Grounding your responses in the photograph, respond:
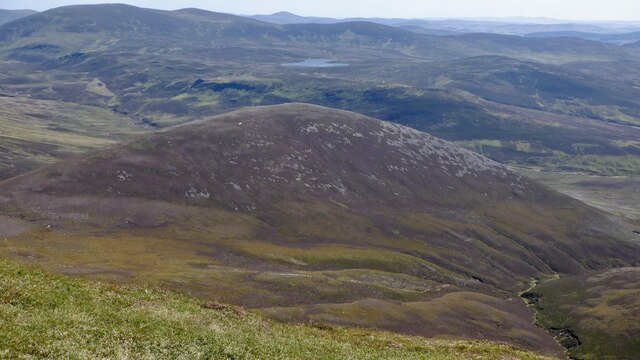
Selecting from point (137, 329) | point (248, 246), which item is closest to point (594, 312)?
point (248, 246)

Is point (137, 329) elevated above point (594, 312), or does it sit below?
above

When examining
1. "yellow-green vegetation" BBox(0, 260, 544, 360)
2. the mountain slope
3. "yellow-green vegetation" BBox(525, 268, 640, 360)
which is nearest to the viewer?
"yellow-green vegetation" BBox(0, 260, 544, 360)

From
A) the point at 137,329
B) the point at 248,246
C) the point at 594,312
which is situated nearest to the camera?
the point at 137,329

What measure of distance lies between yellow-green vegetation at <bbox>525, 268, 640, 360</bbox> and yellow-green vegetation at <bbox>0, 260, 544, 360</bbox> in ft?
299

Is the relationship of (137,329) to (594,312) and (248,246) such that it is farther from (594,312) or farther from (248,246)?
Answer: (594,312)

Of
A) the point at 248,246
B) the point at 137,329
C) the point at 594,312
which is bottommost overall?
the point at 594,312

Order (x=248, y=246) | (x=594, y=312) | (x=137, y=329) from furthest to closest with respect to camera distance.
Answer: (x=248, y=246)
(x=594, y=312)
(x=137, y=329)

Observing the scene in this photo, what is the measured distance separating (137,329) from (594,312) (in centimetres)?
14326

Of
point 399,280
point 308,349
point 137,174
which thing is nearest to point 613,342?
point 399,280

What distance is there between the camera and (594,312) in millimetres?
147750

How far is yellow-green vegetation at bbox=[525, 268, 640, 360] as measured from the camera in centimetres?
12423

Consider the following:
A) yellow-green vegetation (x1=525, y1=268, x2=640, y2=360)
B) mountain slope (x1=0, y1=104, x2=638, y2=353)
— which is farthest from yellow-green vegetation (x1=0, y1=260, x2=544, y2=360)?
yellow-green vegetation (x1=525, y1=268, x2=640, y2=360)

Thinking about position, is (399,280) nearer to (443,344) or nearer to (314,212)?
(314,212)

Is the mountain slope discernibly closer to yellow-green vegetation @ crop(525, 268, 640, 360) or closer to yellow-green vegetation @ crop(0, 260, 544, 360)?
yellow-green vegetation @ crop(525, 268, 640, 360)
